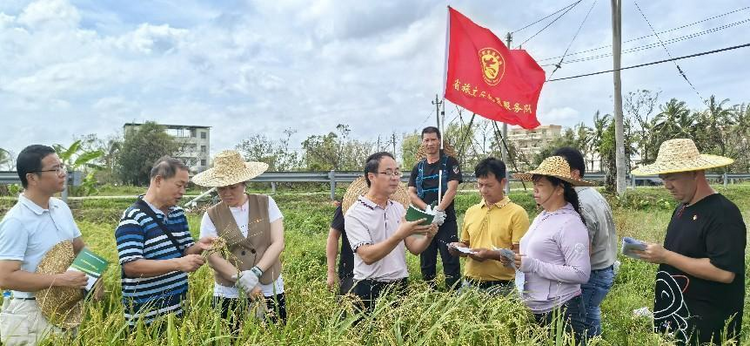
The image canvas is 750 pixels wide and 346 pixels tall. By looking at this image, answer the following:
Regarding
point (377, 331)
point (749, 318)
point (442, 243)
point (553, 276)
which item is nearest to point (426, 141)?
point (442, 243)

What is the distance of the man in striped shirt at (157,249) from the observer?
272cm

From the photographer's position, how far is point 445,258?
4.41 m

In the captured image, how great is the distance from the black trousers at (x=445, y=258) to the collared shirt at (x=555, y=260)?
4.33ft

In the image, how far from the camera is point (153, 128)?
110ft

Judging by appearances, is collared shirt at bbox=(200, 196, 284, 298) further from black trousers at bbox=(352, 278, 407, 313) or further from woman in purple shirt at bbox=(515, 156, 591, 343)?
woman in purple shirt at bbox=(515, 156, 591, 343)

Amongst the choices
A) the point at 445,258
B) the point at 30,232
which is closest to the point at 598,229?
the point at 445,258

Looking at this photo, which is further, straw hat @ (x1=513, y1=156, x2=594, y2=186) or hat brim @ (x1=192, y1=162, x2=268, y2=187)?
hat brim @ (x1=192, y1=162, x2=268, y2=187)

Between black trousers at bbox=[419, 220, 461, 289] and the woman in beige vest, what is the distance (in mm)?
1477

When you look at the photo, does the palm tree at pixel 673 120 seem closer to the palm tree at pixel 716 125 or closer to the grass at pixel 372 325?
the palm tree at pixel 716 125


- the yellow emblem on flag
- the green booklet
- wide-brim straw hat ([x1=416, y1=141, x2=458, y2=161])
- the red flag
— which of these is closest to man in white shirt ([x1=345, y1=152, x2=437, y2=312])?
the green booklet

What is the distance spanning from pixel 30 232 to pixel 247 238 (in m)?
1.07

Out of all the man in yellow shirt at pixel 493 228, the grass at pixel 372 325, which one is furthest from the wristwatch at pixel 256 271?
the man in yellow shirt at pixel 493 228

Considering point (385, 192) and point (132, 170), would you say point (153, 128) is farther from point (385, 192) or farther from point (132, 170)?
point (385, 192)

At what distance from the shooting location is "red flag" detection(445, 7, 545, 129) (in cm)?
525
